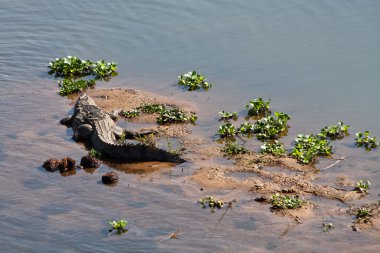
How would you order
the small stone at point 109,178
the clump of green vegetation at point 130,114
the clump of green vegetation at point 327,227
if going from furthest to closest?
1. the clump of green vegetation at point 130,114
2. the small stone at point 109,178
3. the clump of green vegetation at point 327,227

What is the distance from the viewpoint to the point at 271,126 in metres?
11.2

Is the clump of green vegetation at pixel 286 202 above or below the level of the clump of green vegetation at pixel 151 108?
below

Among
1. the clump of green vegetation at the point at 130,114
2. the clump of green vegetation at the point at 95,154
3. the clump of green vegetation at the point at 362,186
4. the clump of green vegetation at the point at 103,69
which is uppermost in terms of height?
the clump of green vegetation at the point at 103,69

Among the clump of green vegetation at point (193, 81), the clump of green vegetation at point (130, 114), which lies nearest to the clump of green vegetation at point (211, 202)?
the clump of green vegetation at point (130, 114)

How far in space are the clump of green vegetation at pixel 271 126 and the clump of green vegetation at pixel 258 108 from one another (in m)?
0.53

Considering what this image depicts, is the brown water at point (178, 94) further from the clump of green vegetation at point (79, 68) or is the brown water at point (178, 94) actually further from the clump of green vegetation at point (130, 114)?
the clump of green vegetation at point (130, 114)

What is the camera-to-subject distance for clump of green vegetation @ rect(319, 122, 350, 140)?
1094 cm

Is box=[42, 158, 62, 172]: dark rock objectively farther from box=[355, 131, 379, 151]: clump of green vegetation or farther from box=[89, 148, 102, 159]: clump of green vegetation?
box=[355, 131, 379, 151]: clump of green vegetation

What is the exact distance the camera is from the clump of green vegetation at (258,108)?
11922 millimetres

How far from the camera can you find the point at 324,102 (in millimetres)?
12359

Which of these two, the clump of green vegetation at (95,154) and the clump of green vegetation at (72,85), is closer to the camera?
the clump of green vegetation at (95,154)

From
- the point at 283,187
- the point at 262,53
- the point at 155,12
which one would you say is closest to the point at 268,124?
the point at 283,187

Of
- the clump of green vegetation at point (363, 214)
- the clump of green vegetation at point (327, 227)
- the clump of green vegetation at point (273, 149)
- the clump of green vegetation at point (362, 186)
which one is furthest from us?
the clump of green vegetation at point (273, 149)

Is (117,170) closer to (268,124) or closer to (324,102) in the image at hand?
(268,124)
